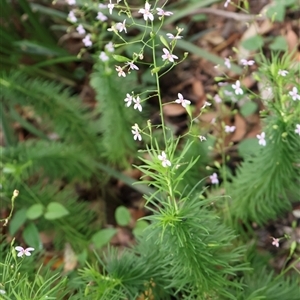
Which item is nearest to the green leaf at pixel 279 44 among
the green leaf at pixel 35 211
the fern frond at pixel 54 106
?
the fern frond at pixel 54 106

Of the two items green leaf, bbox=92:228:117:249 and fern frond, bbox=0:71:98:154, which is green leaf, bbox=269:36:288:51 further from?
green leaf, bbox=92:228:117:249

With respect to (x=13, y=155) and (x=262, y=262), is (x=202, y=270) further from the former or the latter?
(x=13, y=155)

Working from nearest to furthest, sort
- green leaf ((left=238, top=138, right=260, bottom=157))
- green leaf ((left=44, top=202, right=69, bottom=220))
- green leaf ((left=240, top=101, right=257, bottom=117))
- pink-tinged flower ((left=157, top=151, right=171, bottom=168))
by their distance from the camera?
pink-tinged flower ((left=157, top=151, right=171, bottom=168)) < green leaf ((left=44, top=202, right=69, bottom=220)) < green leaf ((left=238, top=138, right=260, bottom=157)) < green leaf ((left=240, top=101, right=257, bottom=117))

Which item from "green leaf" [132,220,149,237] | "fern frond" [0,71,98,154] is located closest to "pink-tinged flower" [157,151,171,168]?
"green leaf" [132,220,149,237]

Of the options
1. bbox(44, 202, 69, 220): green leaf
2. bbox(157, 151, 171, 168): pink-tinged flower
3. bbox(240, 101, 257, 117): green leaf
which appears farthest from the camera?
bbox(240, 101, 257, 117): green leaf

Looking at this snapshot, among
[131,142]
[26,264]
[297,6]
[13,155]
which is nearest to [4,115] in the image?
[13,155]

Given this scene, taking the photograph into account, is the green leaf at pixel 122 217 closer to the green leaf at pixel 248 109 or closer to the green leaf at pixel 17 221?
the green leaf at pixel 17 221
